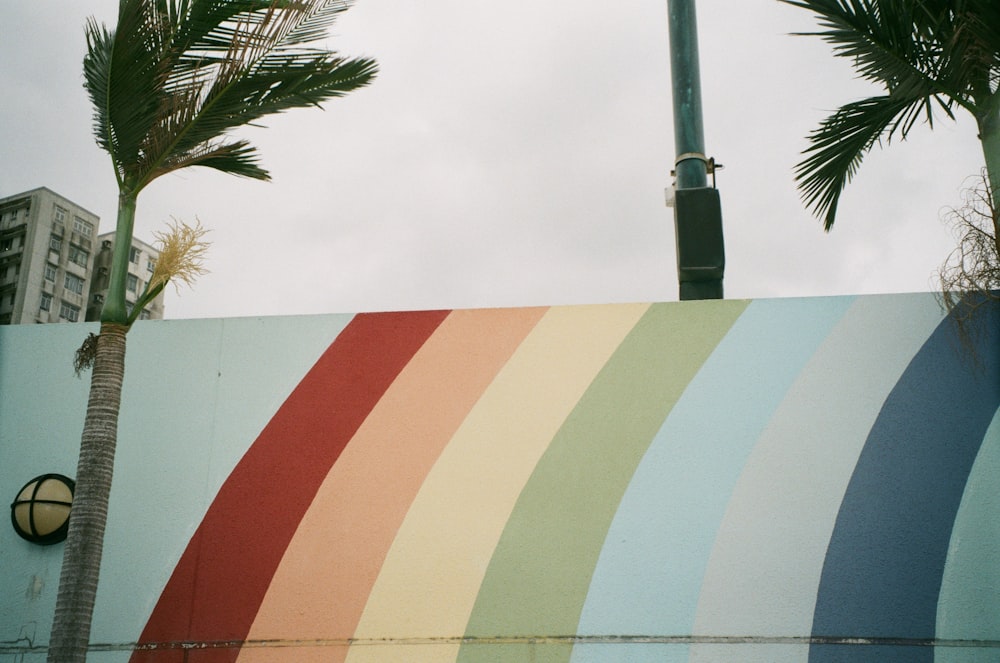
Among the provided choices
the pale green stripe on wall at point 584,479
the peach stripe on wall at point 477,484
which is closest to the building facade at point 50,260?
the peach stripe on wall at point 477,484

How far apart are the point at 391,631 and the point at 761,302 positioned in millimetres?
3101

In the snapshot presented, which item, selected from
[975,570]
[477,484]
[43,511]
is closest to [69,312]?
[43,511]

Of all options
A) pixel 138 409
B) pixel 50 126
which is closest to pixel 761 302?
pixel 138 409

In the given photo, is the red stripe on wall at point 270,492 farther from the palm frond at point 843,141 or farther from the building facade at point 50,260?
the building facade at point 50,260

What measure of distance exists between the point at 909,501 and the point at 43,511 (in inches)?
213

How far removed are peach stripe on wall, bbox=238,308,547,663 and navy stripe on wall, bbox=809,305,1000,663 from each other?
231 cm

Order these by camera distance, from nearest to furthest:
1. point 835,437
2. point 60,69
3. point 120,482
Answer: point 835,437, point 120,482, point 60,69

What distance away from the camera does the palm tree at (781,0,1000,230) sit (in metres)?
4.46

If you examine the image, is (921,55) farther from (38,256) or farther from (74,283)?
(74,283)

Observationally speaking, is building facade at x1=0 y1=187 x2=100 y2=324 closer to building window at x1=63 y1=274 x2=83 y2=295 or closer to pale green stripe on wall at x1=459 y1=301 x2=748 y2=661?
building window at x1=63 y1=274 x2=83 y2=295

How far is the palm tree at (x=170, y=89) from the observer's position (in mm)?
4266

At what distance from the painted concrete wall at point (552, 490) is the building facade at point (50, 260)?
6589cm

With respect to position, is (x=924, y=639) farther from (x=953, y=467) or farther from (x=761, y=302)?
(x=761, y=302)

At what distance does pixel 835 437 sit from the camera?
15.6 ft
